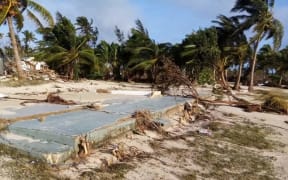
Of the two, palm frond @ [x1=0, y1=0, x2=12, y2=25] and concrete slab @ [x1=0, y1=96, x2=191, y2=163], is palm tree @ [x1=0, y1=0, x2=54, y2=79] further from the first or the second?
concrete slab @ [x1=0, y1=96, x2=191, y2=163]

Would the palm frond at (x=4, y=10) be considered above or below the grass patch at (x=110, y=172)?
above

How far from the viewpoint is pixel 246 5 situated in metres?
25.8

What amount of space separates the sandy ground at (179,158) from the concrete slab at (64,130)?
7.0 inches

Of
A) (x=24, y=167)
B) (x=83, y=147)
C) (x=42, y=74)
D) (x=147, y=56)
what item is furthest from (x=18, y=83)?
(x=147, y=56)

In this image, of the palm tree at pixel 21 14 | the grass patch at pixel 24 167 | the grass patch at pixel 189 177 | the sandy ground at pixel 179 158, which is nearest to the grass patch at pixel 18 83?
the palm tree at pixel 21 14

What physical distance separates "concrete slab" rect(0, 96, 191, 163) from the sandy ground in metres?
0.18

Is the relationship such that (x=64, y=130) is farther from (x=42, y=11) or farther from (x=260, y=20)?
(x=260, y=20)

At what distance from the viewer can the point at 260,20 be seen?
25391mm

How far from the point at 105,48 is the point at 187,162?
2844 centimetres

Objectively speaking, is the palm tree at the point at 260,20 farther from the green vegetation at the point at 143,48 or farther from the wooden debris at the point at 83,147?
the wooden debris at the point at 83,147

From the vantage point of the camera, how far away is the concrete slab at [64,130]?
222 inches

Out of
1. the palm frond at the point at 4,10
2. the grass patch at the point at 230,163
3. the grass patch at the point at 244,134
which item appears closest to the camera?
the grass patch at the point at 230,163

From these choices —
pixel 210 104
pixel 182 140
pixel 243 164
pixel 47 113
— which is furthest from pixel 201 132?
pixel 210 104

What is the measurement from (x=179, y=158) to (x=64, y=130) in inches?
87.8
